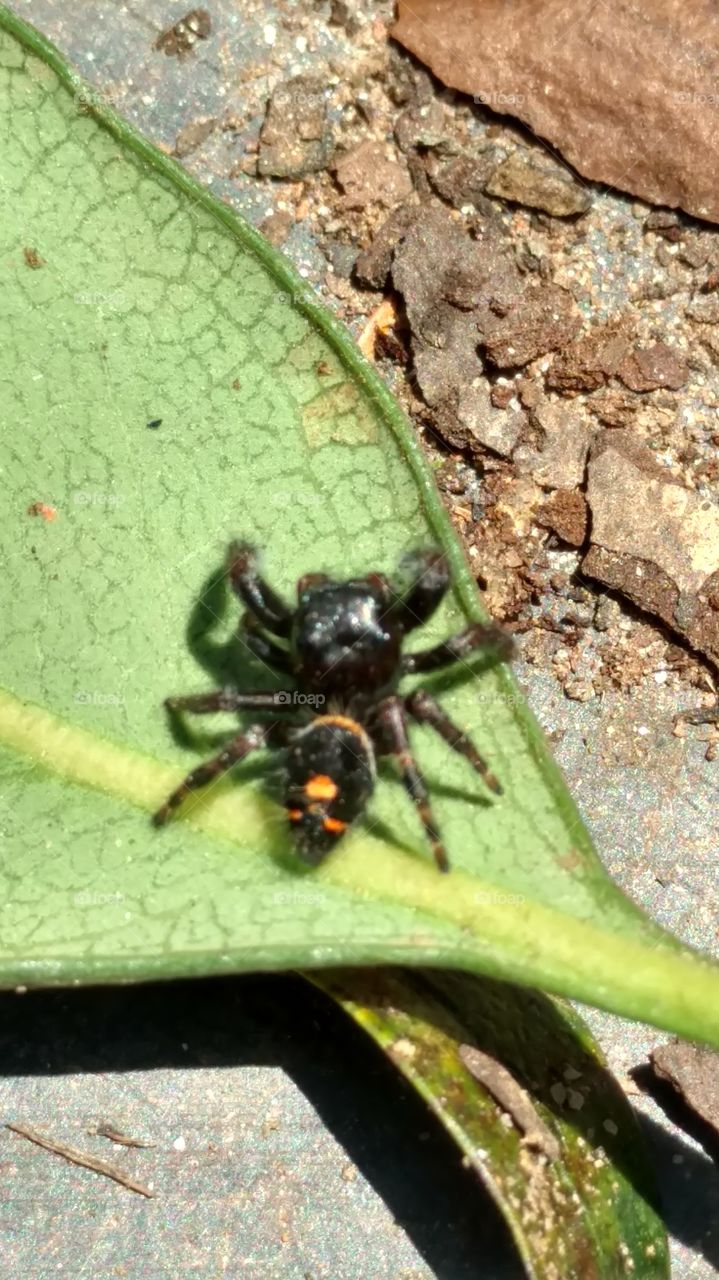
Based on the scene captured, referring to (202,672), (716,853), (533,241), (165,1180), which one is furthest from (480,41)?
(165,1180)

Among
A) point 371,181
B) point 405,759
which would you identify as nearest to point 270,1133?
point 405,759

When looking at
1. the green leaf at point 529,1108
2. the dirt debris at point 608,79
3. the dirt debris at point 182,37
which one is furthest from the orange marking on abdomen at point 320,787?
the dirt debris at point 182,37

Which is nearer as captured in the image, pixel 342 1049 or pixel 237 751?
pixel 237 751

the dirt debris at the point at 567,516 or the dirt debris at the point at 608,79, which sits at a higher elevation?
the dirt debris at the point at 608,79

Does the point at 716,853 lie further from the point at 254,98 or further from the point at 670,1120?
the point at 254,98
